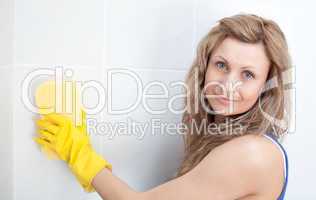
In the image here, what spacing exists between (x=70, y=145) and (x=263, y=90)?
495mm

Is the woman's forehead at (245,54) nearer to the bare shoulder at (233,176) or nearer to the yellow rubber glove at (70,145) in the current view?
the bare shoulder at (233,176)

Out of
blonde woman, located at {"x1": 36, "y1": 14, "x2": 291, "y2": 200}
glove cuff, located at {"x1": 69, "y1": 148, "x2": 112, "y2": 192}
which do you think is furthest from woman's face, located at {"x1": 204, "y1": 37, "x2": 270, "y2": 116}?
glove cuff, located at {"x1": 69, "y1": 148, "x2": 112, "y2": 192}

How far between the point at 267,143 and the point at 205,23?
41 centimetres

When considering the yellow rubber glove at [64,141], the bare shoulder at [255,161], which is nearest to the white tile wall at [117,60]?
the yellow rubber glove at [64,141]

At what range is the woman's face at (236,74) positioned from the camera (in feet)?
2.68

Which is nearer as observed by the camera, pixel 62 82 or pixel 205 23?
pixel 62 82

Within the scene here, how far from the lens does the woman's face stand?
818mm

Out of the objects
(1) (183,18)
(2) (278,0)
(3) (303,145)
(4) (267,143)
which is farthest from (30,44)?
(3) (303,145)

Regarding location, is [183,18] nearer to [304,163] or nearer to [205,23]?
[205,23]

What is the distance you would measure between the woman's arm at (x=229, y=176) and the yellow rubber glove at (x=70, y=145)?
15 centimetres

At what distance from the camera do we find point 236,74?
0.83 metres

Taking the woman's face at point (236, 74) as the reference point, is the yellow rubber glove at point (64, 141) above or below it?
below

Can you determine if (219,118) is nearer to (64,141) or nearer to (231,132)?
(231,132)

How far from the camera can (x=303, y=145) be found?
1.15 metres
